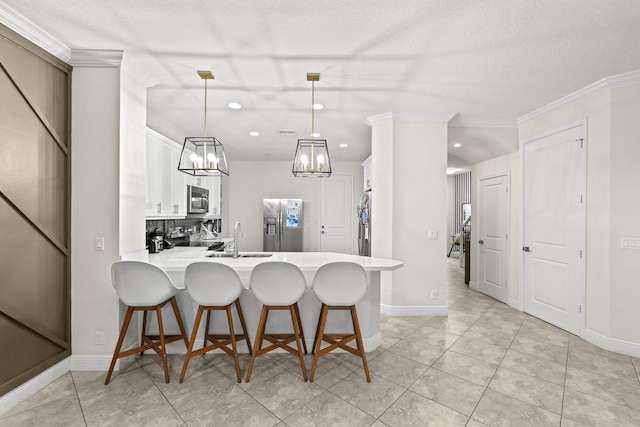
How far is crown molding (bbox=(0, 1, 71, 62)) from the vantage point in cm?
179

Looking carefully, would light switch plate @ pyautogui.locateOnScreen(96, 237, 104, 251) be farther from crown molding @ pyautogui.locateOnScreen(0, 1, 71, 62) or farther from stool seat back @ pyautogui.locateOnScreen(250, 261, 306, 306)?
crown molding @ pyautogui.locateOnScreen(0, 1, 71, 62)

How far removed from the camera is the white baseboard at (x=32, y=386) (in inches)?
72.1

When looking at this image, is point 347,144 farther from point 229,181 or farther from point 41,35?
point 41,35

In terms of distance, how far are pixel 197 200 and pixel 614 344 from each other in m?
5.47

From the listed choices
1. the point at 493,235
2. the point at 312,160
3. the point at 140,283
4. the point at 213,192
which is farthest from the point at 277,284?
the point at 213,192

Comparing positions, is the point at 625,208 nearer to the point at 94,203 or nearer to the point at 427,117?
the point at 427,117

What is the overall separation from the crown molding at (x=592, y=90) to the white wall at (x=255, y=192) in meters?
4.05

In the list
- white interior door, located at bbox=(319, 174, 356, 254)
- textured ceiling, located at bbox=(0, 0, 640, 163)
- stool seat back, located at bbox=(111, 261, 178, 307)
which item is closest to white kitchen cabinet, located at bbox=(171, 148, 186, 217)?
textured ceiling, located at bbox=(0, 0, 640, 163)

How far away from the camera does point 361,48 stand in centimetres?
216

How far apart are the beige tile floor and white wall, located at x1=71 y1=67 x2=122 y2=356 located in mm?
416

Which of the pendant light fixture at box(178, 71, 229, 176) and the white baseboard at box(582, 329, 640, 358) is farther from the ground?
the pendant light fixture at box(178, 71, 229, 176)

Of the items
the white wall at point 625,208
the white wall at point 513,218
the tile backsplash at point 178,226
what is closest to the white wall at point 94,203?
the tile backsplash at point 178,226

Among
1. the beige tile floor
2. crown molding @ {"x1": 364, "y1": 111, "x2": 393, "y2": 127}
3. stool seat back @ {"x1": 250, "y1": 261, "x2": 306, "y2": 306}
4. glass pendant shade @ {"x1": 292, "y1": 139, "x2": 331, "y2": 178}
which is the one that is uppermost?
crown molding @ {"x1": 364, "y1": 111, "x2": 393, "y2": 127}

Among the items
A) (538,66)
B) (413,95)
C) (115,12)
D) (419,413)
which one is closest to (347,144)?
(413,95)
